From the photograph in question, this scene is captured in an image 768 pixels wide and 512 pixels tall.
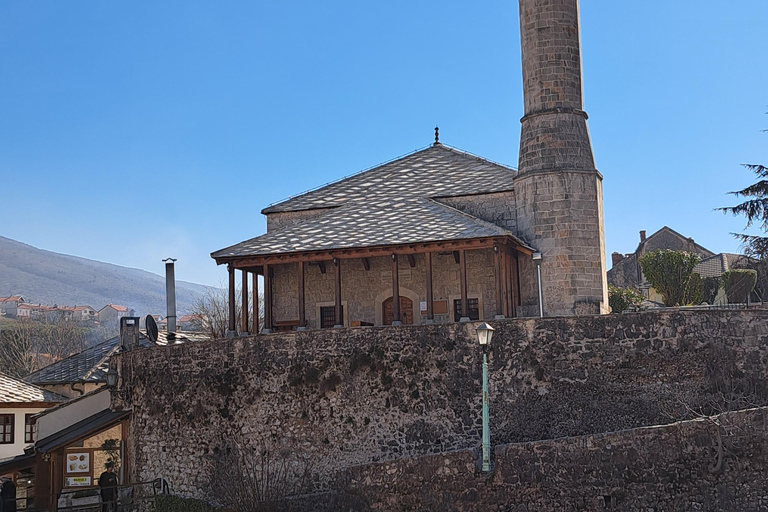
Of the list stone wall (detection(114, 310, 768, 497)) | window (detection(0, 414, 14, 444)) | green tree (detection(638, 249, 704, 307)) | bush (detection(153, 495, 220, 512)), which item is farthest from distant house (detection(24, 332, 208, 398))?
green tree (detection(638, 249, 704, 307))

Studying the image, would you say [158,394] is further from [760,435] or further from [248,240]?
[760,435]

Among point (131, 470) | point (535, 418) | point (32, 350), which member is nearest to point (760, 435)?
point (535, 418)

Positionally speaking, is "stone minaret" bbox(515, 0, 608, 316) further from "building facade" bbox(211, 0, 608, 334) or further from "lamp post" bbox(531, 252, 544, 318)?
"lamp post" bbox(531, 252, 544, 318)

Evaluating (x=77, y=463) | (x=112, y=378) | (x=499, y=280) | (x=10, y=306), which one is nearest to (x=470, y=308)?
(x=499, y=280)

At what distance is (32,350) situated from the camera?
219 ft

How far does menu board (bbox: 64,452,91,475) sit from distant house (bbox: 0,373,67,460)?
6.24 meters

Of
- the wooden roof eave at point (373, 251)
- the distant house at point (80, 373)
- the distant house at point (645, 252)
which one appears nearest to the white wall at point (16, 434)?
the distant house at point (80, 373)

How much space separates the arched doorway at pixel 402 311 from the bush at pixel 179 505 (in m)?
8.46

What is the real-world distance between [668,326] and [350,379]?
22.5ft

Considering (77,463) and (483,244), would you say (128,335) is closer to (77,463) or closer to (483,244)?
(77,463)

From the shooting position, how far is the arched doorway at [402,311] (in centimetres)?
2641

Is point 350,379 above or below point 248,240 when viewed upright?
below

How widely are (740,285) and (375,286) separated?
21.0 meters

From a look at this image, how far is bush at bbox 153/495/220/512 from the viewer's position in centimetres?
1969
